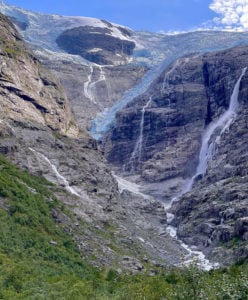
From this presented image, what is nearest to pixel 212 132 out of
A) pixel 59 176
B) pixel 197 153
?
pixel 197 153

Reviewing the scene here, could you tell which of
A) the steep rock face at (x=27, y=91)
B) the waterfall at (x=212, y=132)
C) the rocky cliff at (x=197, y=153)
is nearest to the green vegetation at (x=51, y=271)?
the rocky cliff at (x=197, y=153)

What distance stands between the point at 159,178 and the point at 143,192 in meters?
10.4

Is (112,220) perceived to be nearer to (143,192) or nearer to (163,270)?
(163,270)

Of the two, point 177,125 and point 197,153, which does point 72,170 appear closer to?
point 197,153

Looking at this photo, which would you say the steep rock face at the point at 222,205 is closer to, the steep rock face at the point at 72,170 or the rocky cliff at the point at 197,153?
the rocky cliff at the point at 197,153

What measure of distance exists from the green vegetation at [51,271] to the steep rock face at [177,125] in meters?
64.8

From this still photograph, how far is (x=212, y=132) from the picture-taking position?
559 feet

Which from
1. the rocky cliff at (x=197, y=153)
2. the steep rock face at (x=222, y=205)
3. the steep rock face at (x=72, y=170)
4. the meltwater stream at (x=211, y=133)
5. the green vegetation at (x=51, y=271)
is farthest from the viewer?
the meltwater stream at (x=211, y=133)

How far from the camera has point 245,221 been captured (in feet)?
330

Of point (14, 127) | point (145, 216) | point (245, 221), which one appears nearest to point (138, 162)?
point (145, 216)

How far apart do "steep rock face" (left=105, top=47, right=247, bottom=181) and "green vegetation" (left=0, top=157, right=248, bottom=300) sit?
6480 cm

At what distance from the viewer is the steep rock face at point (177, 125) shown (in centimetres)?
17050

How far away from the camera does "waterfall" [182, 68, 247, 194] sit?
160875 mm

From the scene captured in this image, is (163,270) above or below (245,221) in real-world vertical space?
below
